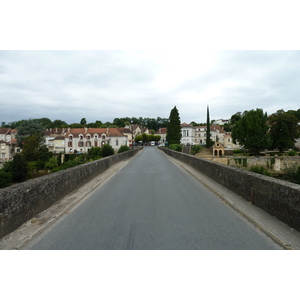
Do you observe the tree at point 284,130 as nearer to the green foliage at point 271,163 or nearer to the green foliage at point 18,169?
the green foliage at point 271,163

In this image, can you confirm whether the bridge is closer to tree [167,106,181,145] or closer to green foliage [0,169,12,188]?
green foliage [0,169,12,188]

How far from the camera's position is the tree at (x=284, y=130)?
56.7 meters

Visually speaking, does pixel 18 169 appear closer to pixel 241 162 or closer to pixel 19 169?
pixel 19 169

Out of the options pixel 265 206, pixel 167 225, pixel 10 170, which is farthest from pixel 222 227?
pixel 10 170

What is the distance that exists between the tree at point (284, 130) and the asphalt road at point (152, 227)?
57.4 m

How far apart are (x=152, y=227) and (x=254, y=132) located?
58860 mm

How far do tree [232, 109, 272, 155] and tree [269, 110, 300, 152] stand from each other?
2292 mm

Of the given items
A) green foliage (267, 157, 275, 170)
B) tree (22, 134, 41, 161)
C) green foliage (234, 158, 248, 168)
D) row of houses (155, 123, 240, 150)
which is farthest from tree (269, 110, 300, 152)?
tree (22, 134, 41, 161)

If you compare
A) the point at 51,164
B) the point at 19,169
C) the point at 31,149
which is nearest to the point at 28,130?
the point at 31,149

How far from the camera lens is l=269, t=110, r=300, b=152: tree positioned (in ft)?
186

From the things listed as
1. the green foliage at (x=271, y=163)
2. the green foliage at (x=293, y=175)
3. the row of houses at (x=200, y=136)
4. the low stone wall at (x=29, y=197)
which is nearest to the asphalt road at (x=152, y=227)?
the low stone wall at (x=29, y=197)

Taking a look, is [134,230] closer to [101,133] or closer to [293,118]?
[293,118]

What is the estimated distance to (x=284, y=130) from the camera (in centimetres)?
5741

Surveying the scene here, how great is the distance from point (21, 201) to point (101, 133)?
280 feet
